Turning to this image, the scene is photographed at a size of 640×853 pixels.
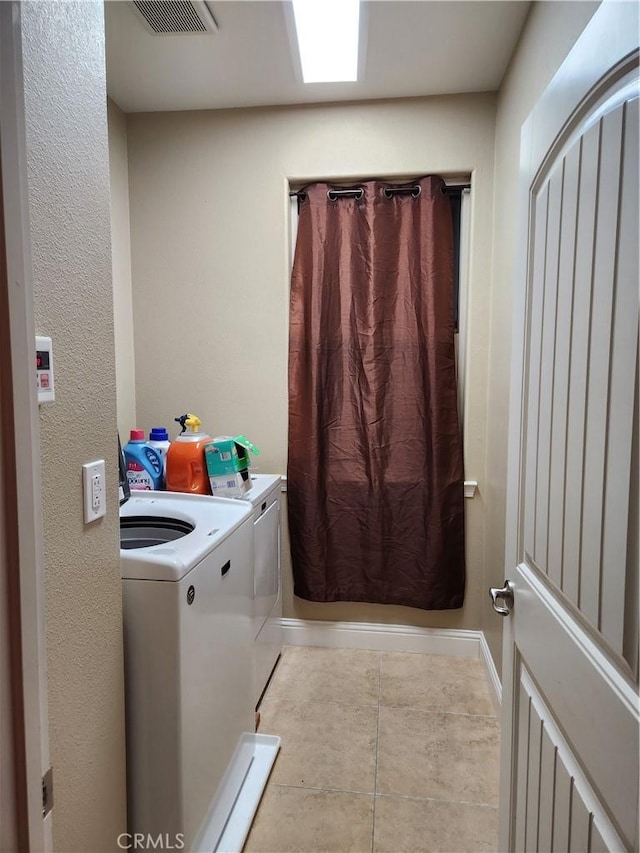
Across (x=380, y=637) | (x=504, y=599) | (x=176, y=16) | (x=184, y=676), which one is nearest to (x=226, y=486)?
(x=184, y=676)

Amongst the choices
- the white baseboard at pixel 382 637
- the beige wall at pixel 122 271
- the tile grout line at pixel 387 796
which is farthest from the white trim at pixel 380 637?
the beige wall at pixel 122 271

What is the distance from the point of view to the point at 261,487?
2154mm

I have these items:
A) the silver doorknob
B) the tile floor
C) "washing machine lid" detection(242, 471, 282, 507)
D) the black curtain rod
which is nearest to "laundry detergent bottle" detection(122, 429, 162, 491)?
"washing machine lid" detection(242, 471, 282, 507)

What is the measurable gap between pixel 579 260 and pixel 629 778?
27.7 inches

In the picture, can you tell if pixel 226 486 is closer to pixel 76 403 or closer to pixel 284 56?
pixel 76 403

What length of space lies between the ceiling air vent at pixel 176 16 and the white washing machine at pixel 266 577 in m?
1.76

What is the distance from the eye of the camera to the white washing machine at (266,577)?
6.63ft

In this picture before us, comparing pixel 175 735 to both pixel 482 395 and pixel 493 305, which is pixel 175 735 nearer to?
pixel 482 395

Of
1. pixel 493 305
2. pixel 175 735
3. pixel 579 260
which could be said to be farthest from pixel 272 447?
pixel 579 260

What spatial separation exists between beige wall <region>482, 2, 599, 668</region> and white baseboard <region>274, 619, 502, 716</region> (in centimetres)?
17

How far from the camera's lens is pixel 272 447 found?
8.37ft

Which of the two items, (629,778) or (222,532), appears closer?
(629,778)

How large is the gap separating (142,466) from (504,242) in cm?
176

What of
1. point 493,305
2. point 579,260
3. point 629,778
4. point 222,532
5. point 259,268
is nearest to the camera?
point 629,778
